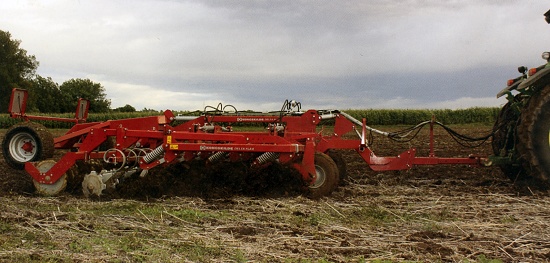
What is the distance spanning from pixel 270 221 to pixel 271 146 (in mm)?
1831

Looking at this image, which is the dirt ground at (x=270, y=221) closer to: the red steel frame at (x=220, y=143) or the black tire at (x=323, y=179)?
the black tire at (x=323, y=179)

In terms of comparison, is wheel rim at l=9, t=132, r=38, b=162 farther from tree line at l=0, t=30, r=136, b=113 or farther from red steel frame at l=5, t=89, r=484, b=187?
tree line at l=0, t=30, r=136, b=113

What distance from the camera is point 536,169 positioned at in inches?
286

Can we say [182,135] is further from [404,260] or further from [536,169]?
[536,169]

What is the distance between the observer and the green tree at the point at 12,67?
48.6 meters

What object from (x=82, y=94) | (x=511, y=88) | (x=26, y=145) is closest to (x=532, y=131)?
(x=511, y=88)

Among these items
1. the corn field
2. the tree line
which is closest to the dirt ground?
the corn field

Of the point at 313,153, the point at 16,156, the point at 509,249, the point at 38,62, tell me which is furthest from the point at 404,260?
the point at 38,62

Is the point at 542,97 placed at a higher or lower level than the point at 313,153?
higher

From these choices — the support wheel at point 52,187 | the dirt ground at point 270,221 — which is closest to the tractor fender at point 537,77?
the dirt ground at point 270,221

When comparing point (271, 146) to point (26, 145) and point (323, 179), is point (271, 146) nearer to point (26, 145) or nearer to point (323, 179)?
point (323, 179)

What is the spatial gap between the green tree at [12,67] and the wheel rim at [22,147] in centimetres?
4226

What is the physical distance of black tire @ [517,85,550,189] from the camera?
724 centimetres

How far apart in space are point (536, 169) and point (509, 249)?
299 centimetres
